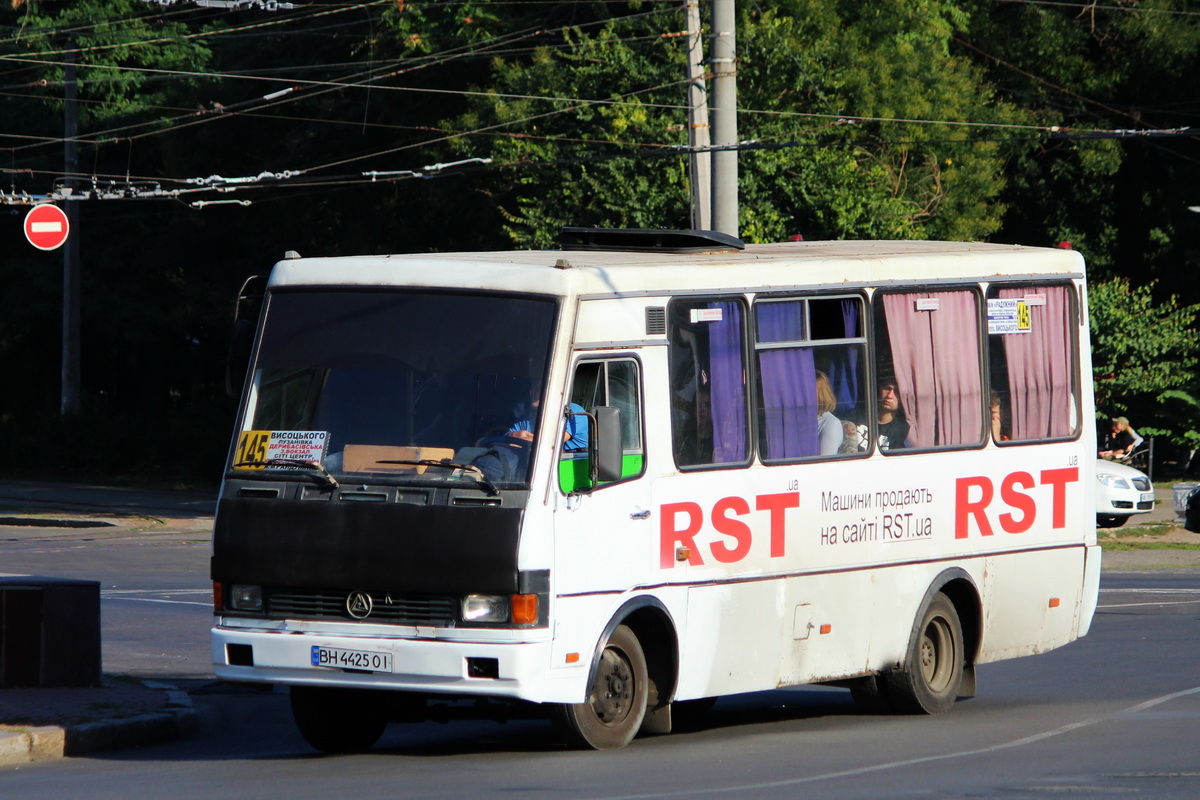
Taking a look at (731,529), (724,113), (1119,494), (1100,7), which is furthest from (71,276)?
(731,529)

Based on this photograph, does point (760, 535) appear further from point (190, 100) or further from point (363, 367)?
point (190, 100)

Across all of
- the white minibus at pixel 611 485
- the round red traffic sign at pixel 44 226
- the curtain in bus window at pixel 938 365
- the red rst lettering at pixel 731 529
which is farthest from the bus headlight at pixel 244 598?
the round red traffic sign at pixel 44 226

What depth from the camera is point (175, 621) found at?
56.8 feet

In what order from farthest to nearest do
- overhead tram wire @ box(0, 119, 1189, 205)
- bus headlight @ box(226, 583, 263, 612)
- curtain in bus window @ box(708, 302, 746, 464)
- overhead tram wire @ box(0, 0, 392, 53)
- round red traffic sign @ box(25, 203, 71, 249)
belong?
overhead tram wire @ box(0, 0, 392, 53)
round red traffic sign @ box(25, 203, 71, 249)
overhead tram wire @ box(0, 119, 1189, 205)
curtain in bus window @ box(708, 302, 746, 464)
bus headlight @ box(226, 583, 263, 612)

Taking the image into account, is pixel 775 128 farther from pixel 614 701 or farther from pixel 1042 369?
pixel 614 701

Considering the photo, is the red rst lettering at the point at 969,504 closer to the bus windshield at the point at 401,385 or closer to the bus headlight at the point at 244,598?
the bus windshield at the point at 401,385

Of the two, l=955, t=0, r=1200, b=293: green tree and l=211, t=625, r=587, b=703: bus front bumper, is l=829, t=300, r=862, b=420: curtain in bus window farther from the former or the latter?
l=955, t=0, r=1200, b=293: green tree

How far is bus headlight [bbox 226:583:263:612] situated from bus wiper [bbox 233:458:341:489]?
65 centimetres

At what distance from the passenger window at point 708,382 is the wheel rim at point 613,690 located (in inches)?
45.9

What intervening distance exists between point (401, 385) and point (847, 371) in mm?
3111

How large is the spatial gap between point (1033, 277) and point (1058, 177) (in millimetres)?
31539

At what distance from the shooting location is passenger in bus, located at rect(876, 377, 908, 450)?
11711 millimetres

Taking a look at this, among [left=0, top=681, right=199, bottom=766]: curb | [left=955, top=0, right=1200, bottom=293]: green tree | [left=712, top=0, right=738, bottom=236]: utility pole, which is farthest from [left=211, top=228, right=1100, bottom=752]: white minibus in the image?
[left=955, top=0, right=1200, bottom=293]: green tree

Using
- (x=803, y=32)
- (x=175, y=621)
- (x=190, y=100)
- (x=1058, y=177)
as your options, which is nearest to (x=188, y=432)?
(x=190, y=100)
